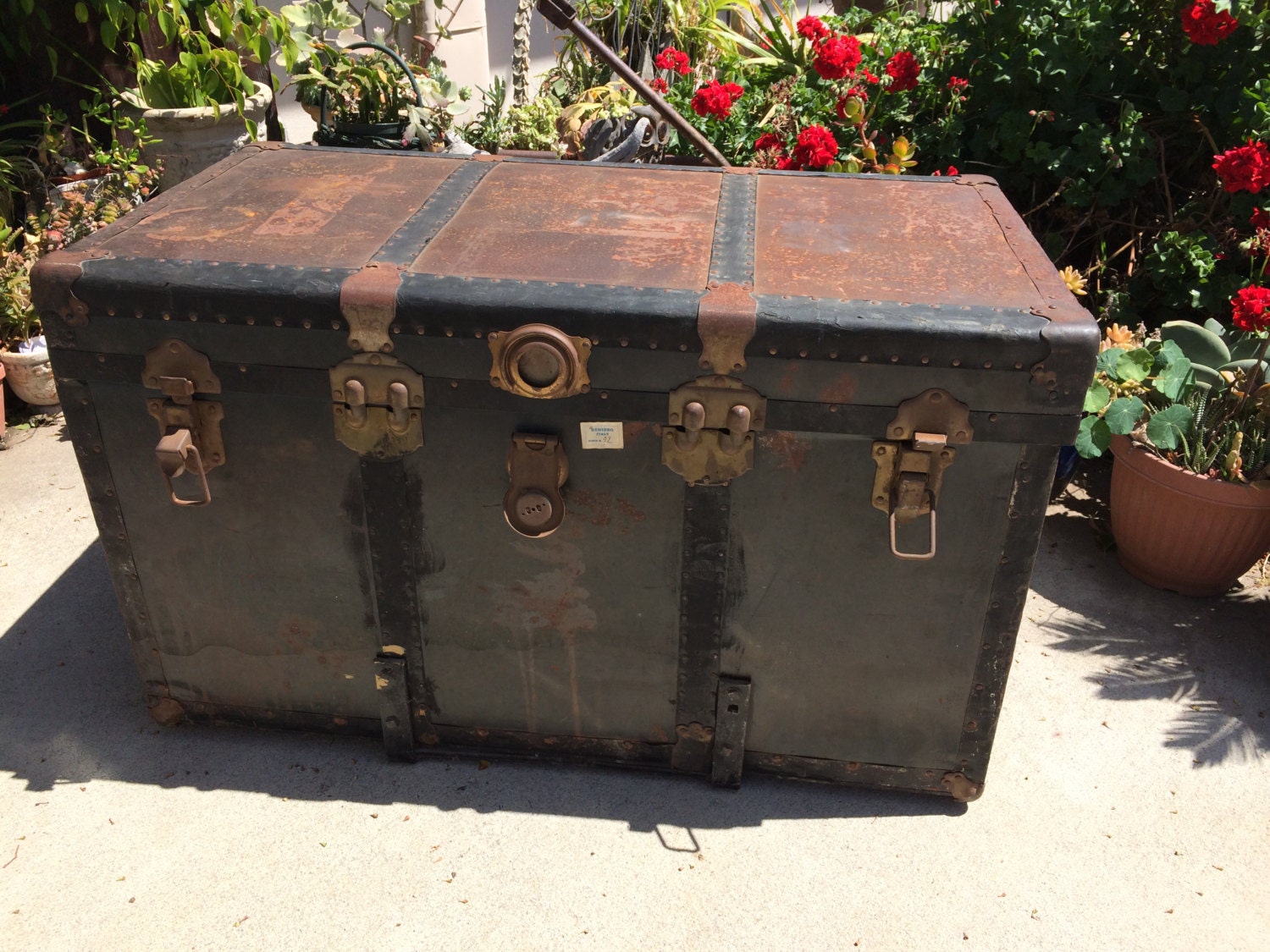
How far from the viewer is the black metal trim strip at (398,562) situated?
2.40 metres

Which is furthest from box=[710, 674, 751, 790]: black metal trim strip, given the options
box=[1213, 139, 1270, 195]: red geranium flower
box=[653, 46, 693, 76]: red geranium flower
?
box=[653, 46, 693, 76]: red geranium flower

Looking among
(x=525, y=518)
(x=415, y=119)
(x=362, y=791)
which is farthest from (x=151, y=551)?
(x=415, y=119)

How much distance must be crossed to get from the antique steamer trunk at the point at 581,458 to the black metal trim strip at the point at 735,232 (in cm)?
1

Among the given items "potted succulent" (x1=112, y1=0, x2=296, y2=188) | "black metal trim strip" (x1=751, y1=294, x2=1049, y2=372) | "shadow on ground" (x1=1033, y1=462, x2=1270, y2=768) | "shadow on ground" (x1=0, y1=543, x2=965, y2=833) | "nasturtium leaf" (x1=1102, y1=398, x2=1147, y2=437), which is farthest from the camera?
"potted succulent" (x1=112, y1=0, x2=296, y2=188)

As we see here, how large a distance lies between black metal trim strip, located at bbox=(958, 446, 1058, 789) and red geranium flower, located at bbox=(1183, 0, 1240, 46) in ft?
8.60

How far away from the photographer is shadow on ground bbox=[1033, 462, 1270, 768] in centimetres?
301

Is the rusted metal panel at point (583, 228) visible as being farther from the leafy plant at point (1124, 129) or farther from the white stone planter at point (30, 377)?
the white stone planter at point (30, 377)

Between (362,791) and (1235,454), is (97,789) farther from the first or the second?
(1235,454)

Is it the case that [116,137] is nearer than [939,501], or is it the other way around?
[939,501]

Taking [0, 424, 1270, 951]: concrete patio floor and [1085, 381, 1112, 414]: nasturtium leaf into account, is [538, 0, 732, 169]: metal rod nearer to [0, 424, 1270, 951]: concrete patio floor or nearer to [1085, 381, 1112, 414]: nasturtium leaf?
[1085, 381, 1112, 414]: nasturtium leaf

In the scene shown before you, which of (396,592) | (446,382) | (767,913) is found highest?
(446,382)

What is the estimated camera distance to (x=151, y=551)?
2.58 meters

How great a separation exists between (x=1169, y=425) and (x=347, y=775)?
8.97ft

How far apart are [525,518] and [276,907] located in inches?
43.3
